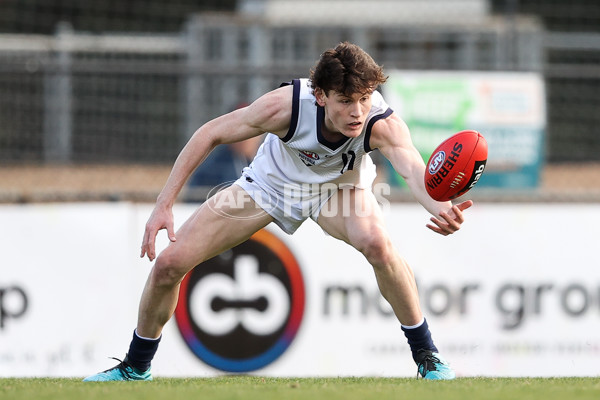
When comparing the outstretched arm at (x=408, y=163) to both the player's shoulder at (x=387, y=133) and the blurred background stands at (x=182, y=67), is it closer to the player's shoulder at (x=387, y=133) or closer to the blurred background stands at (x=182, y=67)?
the player's shoulder at (x=387, y=133)

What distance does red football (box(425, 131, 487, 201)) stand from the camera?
16.8ft

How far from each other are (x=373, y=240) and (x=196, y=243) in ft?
3.19

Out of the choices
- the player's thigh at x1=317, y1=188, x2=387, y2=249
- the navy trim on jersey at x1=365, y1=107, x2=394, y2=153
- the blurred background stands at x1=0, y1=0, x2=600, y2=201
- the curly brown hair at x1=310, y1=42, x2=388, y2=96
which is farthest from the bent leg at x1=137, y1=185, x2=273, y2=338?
the blurred background stands at x1=0, y1=0, x2=600, y2=201

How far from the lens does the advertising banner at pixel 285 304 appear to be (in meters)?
8.21

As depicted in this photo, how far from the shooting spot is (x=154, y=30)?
39.0 ft

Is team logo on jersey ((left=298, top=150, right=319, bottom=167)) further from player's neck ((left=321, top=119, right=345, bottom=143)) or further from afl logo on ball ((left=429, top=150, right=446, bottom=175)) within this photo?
afl logo on ball ((left=429, top=150, right=446, bottom=175))

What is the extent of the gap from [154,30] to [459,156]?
7.40 m

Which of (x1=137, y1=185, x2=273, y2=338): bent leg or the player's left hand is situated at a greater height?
the player's left hand

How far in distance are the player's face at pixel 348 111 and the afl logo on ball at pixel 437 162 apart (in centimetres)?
43

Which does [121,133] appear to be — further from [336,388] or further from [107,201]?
[336,388]

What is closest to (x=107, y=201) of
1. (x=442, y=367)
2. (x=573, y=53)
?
(x=442, y=367)

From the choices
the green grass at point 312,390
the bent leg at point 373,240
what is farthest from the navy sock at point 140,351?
the bent leg at point 373,240

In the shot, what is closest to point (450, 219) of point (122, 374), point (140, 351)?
point (140, 351)

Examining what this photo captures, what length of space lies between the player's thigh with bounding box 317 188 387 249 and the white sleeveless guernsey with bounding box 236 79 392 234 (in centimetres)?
5
